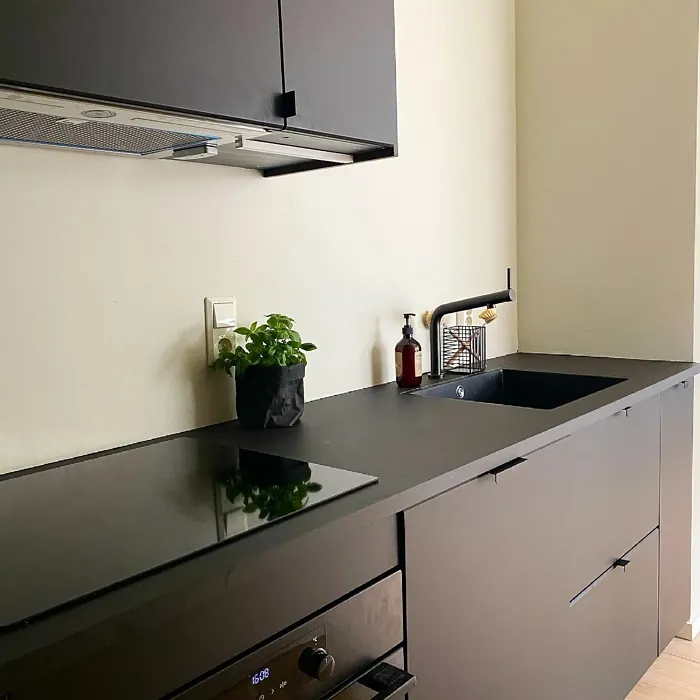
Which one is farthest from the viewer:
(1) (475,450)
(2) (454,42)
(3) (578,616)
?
(2) (454,42)

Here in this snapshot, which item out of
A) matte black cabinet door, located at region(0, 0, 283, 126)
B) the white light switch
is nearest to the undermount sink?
the white light switch

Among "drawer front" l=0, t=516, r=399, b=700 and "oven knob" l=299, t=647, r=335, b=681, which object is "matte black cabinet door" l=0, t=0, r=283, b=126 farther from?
"oven knob" l=299, t=647, r=335, b=681

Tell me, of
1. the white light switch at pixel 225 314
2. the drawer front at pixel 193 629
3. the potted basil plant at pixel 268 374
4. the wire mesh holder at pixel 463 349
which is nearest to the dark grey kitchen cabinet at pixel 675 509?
the wire mesh holder at pixel 463 349

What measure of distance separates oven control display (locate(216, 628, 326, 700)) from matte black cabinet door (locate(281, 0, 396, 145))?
0.82m

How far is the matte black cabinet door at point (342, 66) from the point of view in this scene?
4.22ft

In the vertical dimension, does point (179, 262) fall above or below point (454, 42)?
below

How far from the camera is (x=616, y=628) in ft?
6.29

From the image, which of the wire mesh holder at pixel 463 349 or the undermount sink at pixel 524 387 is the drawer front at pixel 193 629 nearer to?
the undermount sink at pixel 524 387

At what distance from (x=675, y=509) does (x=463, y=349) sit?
81cm

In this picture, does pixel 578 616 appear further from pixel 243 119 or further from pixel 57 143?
pixel 57 143

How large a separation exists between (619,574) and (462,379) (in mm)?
654

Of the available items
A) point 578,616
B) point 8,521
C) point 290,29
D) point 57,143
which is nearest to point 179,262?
point 57,143

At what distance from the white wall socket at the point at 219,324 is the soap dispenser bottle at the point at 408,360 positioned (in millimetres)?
547

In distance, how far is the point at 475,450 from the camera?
134cm
